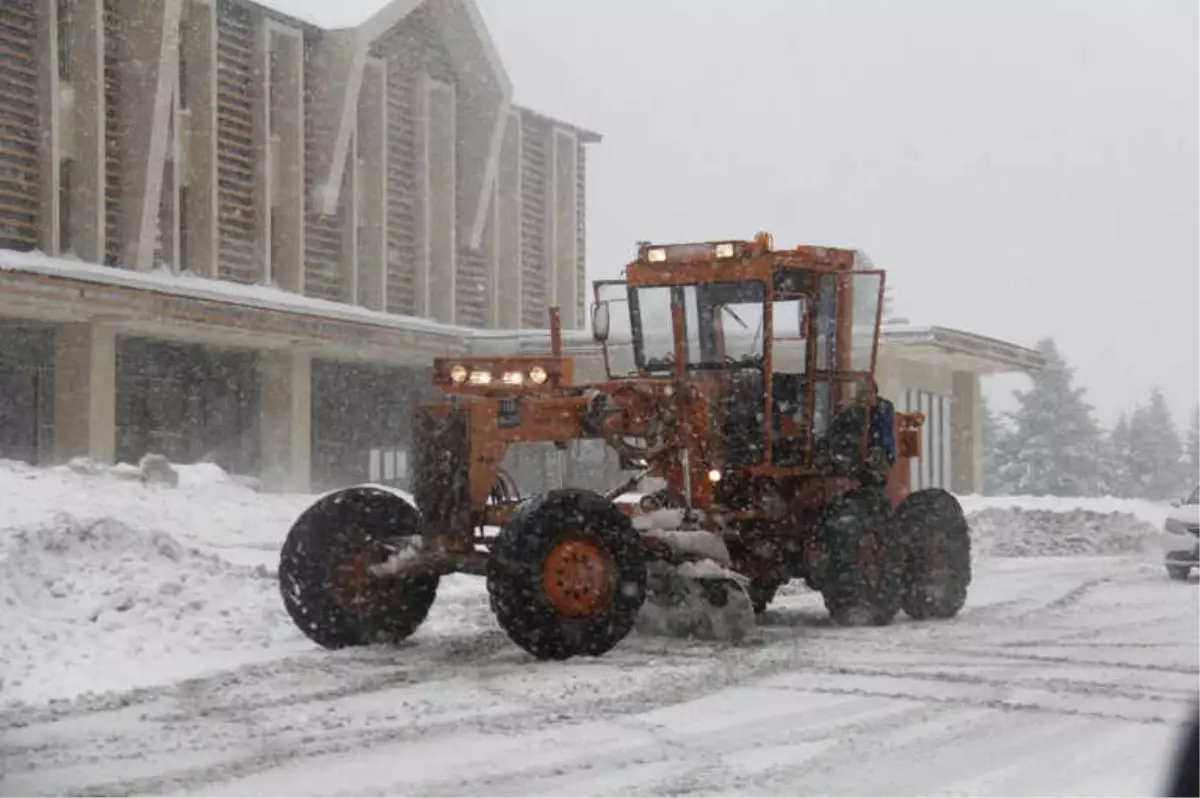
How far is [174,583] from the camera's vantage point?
12.4 m

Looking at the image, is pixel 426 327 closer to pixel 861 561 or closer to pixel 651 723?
pixel 861 561

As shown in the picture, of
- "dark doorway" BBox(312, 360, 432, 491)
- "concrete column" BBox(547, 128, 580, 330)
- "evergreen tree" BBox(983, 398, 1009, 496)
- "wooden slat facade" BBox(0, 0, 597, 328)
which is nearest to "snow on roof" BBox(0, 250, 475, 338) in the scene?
"wooden slat facade" BBox(0, 0, 597, 328)

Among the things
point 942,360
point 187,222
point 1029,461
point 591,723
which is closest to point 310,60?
point 187,222

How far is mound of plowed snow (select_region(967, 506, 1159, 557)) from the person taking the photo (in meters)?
24.9

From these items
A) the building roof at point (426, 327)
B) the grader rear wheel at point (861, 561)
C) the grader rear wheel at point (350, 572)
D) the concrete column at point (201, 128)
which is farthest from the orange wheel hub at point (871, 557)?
the concrete column at point (201, 128)

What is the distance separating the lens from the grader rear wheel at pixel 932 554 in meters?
13.6

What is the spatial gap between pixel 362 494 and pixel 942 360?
1109 inches

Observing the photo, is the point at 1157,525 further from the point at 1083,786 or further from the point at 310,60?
the point at 1083,786

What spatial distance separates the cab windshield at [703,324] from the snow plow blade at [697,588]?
1.84 m

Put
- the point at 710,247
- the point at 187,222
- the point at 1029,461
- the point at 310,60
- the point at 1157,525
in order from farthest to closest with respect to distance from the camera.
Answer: the point at 1029,461
the point at 310,60
the point at 187,222
the point at 1157,525
the point at 710,247

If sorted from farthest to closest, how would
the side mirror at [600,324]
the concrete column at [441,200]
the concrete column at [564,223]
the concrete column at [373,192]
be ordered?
the concrete column at [564,223] → the concrete column at [441,200] → the concrete column at [373,192] → the side mirror at [600,324]

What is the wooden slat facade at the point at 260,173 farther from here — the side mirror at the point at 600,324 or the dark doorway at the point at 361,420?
the side mirror at the point at 600,324

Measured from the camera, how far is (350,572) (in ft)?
37.7

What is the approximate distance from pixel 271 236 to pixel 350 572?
23.7 metres
